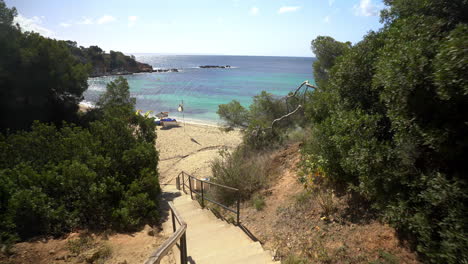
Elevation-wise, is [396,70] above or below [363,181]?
above

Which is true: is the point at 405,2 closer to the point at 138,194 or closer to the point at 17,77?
the point at 138,194

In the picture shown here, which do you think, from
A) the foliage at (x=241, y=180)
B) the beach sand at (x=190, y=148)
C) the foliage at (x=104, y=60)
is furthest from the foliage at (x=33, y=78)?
the foliage at (x=104, y=60)

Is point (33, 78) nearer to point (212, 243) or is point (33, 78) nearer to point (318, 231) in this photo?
point (212, 243)

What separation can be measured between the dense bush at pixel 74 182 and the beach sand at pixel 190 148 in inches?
227

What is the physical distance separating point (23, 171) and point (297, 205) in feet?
22.0

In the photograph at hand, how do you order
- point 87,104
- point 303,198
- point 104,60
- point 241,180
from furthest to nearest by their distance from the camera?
point 104,60, point 87,104, point 241,180, point 303,198

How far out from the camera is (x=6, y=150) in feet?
23.6

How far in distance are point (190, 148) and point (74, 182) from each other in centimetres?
1443

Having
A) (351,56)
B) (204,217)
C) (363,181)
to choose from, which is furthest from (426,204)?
(204,217)

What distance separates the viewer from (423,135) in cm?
312

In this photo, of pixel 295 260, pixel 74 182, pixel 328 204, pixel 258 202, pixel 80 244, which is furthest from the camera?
pixel 258 202

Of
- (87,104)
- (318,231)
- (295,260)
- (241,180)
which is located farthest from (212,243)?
(87,104)

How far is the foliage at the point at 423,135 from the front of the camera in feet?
8.59

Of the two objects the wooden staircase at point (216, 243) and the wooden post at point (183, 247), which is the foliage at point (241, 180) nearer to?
the wooden staircase at point (216, 243)
